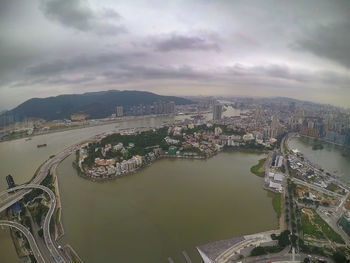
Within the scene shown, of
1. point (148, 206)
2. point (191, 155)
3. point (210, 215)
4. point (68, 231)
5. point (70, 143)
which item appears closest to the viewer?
point (68, 231)

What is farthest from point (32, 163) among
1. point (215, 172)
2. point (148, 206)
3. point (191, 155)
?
point (215, 172)

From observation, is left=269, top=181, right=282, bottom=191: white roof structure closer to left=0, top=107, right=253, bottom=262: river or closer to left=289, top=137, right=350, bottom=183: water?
left=289, top=137, right=350, bottom=183: water

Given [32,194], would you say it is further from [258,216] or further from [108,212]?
[258,216]

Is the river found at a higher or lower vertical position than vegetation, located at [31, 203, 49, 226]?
higher

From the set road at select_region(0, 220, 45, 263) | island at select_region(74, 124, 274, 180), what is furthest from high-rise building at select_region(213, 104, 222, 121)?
road at select_region(0, 220, 45, 263)

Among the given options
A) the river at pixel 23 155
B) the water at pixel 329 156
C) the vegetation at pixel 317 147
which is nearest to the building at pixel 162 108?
the river at pixel 23 155

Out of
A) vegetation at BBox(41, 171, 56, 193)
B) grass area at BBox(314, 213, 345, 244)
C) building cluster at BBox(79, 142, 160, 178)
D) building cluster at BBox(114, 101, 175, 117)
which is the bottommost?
grass area at BBox(314, 213, 345, 244)
